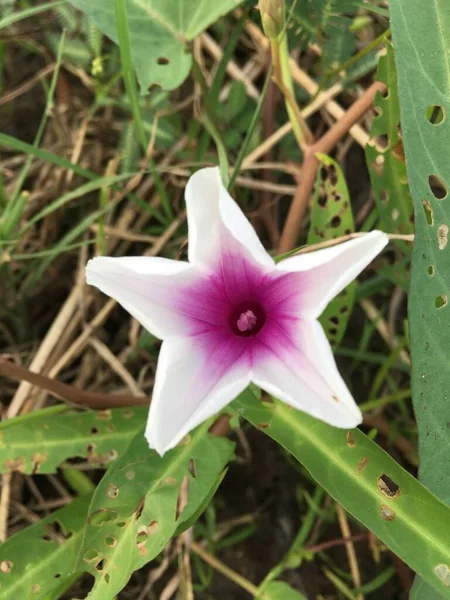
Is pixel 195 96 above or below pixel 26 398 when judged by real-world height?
above

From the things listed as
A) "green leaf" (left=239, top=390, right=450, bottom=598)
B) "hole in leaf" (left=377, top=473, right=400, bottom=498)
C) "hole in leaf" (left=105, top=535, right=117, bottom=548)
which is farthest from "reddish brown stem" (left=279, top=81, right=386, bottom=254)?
"hole in leaf" (left=105, top=535, right=117, bottom=548)

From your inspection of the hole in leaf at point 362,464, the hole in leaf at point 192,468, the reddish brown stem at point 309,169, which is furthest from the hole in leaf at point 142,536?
the reddish brown stem at point 309,169

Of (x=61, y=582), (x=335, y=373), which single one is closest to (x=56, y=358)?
(x=61, y=582)

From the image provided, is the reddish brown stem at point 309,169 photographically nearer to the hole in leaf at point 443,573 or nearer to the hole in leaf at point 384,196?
the hole in leaf at point 384,196

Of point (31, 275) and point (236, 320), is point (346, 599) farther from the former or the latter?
point (31, 275)

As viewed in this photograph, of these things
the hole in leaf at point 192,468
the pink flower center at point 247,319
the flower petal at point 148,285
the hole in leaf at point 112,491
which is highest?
the flower petal at point 148,285

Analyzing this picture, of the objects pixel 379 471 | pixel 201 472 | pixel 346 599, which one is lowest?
pixel 346 599
